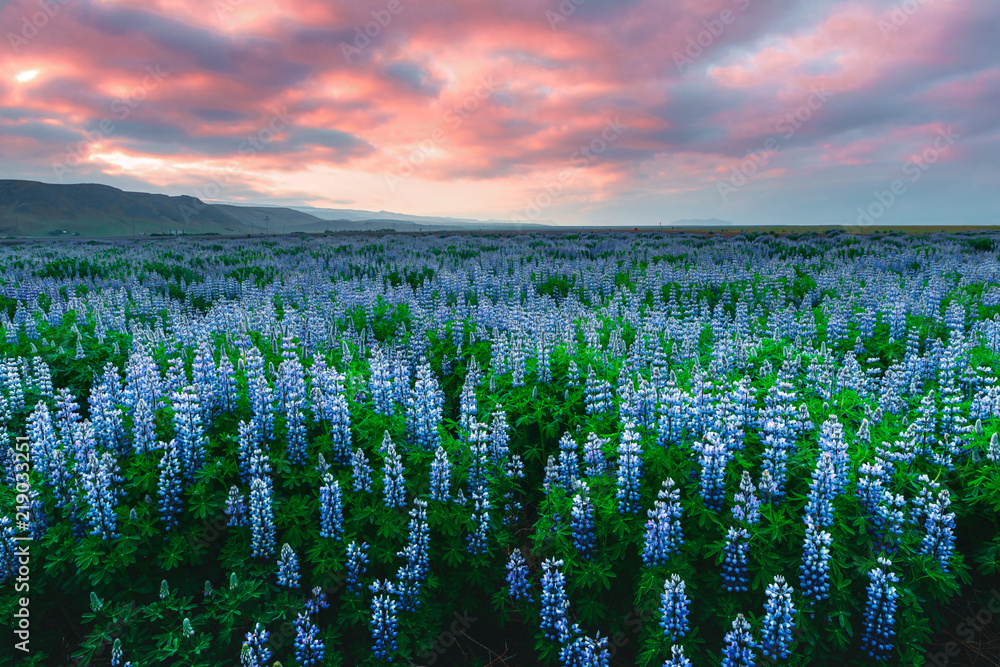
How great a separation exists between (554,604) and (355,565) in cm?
150

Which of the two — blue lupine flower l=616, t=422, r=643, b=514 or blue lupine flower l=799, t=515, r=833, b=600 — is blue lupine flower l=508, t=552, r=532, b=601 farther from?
blue lupine flower l=799, t=515, r=833, b=600

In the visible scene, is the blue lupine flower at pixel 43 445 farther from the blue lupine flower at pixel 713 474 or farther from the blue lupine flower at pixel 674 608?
the blue lupine flower at pixel 713 474

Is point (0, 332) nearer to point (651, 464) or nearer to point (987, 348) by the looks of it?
point (651, 464)

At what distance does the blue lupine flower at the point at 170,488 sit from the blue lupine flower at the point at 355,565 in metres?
1.44

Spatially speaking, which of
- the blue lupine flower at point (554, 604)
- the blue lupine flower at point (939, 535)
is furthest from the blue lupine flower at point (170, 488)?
the blue lupine flower at point (939, 535)

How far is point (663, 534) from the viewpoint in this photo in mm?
3604

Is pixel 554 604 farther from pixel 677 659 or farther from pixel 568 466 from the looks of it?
pixel 568 466

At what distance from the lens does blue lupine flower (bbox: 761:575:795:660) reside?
125 inches

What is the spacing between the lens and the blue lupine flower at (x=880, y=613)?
329 centimetres

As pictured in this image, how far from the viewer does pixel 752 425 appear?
184 inches

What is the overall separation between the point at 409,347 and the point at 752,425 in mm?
5652

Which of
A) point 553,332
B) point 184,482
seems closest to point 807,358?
point 553,332

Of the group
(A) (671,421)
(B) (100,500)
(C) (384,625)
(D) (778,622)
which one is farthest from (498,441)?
(B) (100,500)

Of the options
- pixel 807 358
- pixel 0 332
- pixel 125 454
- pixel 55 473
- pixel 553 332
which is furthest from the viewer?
pixel 0 332
